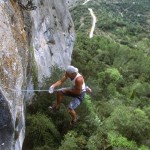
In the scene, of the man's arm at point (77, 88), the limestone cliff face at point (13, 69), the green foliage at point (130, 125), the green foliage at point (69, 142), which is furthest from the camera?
the green foliage at point (130, 125)

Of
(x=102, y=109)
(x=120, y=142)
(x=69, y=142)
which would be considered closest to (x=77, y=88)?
(x=69, y=142)

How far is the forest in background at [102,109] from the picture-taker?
28.0 meters

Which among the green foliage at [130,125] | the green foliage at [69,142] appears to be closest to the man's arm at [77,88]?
the green foliage at [69,142]

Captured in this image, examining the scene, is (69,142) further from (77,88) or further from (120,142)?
(77,88)

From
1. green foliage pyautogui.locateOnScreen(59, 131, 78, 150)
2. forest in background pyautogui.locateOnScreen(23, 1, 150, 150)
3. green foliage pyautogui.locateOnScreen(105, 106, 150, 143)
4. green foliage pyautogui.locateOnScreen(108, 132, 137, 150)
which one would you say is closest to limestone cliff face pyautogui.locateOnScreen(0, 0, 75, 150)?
green foliage pyautogui.locateOnScreen(59, 131, 78, 150)

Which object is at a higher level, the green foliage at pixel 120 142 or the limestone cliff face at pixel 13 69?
the limestone cliff face at pixel 13 69

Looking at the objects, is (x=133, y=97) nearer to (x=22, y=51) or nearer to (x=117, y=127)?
(x=117, y=127)

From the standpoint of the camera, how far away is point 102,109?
3700 centimetres

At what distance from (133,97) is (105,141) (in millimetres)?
25423

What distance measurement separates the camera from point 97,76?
5303cm

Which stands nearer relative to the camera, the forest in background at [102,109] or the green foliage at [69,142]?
the green foliage at [69,142]

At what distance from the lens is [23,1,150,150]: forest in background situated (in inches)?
1101

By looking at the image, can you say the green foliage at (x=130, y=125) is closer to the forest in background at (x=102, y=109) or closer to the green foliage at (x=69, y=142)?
the forest in background at (x=102, y=109)

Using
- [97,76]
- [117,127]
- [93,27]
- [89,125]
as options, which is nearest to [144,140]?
[117,127]
